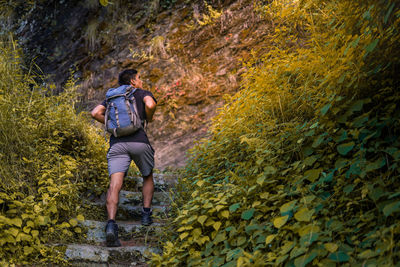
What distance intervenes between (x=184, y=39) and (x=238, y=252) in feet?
25.1

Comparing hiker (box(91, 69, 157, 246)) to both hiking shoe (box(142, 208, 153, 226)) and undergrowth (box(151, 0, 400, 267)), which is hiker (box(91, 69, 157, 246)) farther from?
undergrowth (box(151, 0, 400, 267))

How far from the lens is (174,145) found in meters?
7.54

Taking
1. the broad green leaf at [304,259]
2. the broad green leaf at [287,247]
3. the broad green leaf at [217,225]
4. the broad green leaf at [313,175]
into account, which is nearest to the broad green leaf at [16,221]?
the broad green leaf at [217,225]

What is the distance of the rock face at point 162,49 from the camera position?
7.83 meters

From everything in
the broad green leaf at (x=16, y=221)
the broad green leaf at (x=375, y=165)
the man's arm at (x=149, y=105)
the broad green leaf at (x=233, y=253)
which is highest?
the man's arm at (x=149, y=105)

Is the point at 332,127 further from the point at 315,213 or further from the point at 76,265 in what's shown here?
the point at 76,265

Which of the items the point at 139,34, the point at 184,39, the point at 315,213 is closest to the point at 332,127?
the point at 315,213

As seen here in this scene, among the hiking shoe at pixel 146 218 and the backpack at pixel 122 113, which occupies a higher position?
the backpack at pixel 122 113

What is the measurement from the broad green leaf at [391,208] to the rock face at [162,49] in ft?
18.1

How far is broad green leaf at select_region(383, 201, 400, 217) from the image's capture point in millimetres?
1602

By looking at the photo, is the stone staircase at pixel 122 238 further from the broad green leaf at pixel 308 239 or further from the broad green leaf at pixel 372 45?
the broad green leaf at pixel 372 45

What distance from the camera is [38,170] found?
3.54 meters

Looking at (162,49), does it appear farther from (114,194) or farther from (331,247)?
(331,247)

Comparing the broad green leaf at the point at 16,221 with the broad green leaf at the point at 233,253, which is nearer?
the broad green leaf at the point at 233,253
